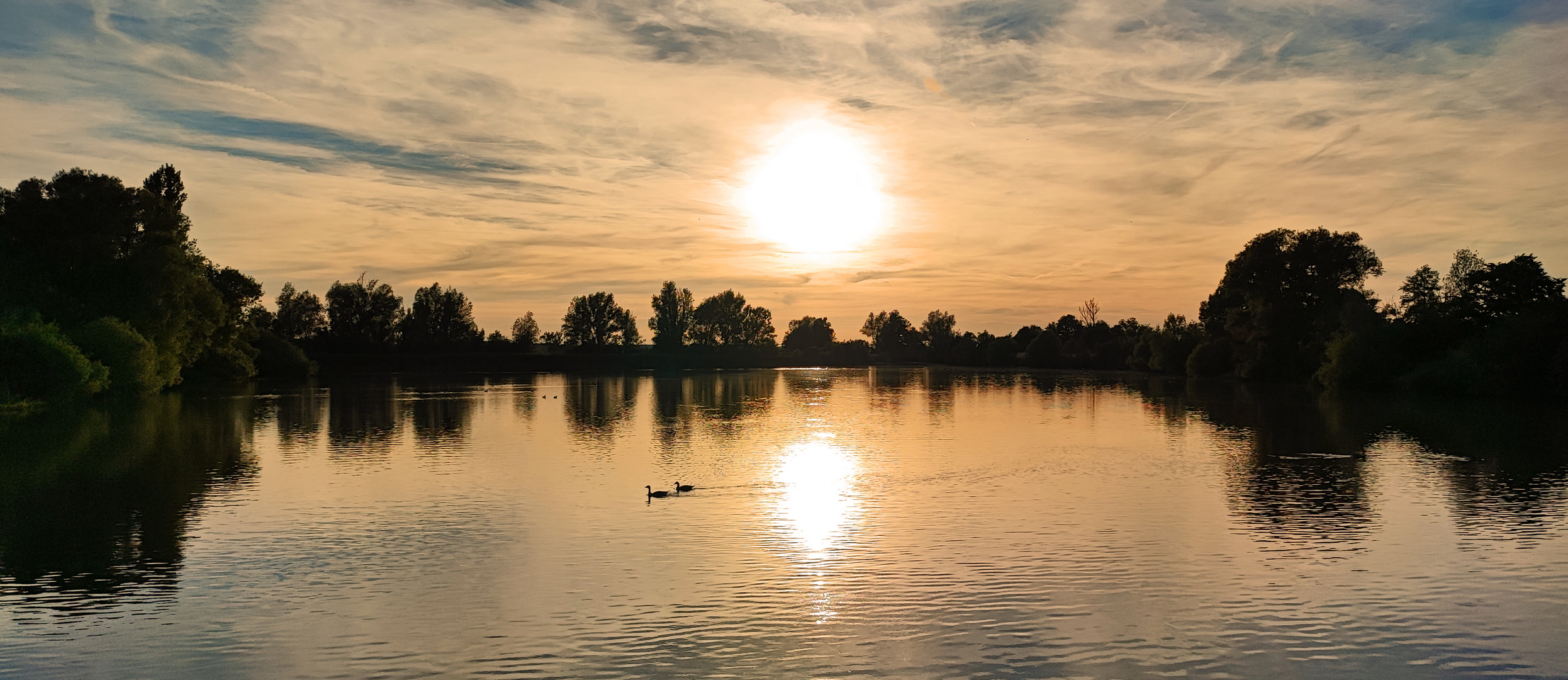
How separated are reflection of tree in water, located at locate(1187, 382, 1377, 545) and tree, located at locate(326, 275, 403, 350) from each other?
139494mm

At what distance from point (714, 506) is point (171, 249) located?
70413 mm

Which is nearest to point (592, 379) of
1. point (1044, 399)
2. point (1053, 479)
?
point (1044, 399)

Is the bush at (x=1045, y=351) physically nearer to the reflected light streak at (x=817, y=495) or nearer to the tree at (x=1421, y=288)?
the tree at (x=1421, y=288)

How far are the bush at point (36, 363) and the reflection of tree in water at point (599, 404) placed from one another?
1127 inches

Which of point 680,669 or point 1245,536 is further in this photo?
point 1245,536

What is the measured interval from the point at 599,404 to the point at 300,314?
379ft

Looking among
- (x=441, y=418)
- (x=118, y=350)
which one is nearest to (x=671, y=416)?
(x=441, y=418)

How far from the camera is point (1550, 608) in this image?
17562 millimetres

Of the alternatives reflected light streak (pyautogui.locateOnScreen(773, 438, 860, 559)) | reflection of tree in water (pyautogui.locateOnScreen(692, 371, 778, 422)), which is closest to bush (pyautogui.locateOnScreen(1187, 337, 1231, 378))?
reflection of tree in water (pyautogui.locateOnScreen(692, 371, 778, 422))

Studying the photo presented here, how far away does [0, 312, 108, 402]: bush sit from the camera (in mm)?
56406

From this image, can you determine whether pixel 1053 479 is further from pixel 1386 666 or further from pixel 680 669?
pixel 680 669

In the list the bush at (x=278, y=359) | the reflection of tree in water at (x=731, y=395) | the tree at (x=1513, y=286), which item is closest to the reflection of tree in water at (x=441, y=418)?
the reflection of tree in water at (x=731, y=395)

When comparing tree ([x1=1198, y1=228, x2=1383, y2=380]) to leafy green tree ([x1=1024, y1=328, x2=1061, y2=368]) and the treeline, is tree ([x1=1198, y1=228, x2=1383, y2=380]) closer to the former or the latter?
leafy green tree ([x1=1024, y1=328, x2=1061, y2=368])

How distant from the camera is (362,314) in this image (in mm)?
172875
